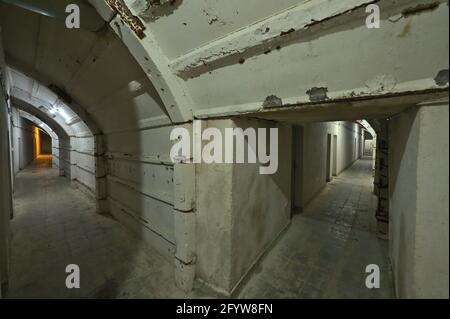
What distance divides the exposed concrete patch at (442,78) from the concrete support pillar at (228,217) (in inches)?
59.8

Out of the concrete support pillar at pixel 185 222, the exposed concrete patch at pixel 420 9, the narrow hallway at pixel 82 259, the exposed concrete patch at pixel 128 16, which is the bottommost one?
the narrow hallway at pixel 82 259

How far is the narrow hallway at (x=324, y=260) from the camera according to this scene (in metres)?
2.35

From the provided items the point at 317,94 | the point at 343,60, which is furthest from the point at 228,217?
the point at 343,60

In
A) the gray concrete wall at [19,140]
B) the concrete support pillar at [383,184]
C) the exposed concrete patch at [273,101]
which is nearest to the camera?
the exposed concrete patch at [273,101]

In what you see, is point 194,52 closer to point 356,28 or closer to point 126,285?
point 356,28

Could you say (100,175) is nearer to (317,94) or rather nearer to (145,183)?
(145,183)

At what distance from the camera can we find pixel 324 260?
294cm

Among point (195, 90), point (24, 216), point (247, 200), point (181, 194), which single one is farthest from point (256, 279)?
point (24, 216)

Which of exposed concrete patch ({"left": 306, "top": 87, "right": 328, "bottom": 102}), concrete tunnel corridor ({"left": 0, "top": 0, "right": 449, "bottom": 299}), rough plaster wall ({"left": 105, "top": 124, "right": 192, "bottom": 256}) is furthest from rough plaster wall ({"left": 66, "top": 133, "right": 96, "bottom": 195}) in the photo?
exposed concrete patch ({"left": 306, "top": 87, "right": 328, "bottom": 102})

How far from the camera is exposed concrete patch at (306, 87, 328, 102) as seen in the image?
1.42 m

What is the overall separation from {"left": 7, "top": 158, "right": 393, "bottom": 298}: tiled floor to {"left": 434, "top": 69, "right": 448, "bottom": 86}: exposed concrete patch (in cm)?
239

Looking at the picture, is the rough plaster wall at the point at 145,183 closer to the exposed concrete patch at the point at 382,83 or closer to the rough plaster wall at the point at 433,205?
the exposed concrete patch at the point at 382,83

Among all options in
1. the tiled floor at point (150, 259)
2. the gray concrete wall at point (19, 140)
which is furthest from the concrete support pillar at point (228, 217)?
the gray concrete wall at point (19, 140)

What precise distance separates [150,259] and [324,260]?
272cm
